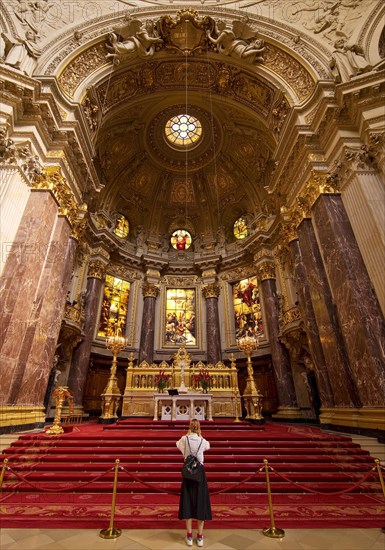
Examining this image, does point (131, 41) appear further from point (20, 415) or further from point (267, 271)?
point (20, 415)

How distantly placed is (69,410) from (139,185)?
49.5 feet

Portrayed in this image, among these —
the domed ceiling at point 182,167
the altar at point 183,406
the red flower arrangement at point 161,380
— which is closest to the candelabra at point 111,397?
the red flower arrangement at point 161,380

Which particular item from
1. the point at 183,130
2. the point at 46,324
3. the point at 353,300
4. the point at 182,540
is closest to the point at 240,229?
the point at 183,130

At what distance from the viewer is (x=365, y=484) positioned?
196 inches

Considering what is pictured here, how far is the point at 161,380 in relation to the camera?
10539 millimetres

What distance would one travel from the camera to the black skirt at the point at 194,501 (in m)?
3.25

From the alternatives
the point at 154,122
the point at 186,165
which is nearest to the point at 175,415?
the point at 186,165

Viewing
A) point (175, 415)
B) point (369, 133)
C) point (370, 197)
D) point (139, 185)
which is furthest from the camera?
point (139, 185)

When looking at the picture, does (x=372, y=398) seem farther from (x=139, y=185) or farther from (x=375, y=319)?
(x=139, y=185)

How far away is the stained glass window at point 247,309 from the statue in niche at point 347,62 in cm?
1095

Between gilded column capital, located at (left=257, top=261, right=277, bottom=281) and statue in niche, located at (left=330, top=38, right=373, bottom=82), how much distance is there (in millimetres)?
9038

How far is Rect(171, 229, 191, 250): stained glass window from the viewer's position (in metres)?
21.3

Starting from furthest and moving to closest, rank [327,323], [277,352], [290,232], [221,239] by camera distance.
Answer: [221,239]
[277,352]
[290,232]
[327,323]

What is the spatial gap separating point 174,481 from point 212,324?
12738 mm
